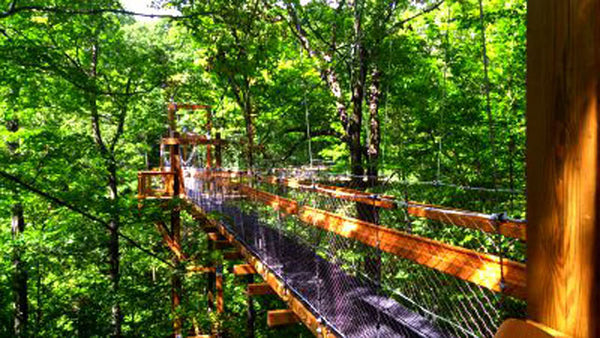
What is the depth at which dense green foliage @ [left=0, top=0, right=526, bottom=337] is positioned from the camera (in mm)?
4621

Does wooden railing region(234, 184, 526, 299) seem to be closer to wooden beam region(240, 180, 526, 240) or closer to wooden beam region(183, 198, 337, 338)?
wooden beam region(240, 180, 526, 240)

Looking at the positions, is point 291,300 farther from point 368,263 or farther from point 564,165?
point 564,165

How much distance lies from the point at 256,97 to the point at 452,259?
18.9ft

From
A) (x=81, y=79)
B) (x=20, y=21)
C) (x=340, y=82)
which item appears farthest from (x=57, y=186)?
(x=340, y=82)

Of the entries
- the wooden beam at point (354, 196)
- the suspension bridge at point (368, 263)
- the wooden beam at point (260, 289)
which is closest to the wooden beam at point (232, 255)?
the suspension bridge at point (368, 263)

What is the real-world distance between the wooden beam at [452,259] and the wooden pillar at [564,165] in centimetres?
52

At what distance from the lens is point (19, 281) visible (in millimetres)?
6469

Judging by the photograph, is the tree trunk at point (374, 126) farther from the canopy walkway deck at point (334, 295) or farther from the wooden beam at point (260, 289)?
the wooden beam at point (260, 289)

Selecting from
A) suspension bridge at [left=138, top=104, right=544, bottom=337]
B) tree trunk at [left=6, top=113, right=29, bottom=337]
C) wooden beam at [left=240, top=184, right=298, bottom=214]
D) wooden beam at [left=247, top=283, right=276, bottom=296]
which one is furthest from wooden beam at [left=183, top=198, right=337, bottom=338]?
tree trunk at [left=6, top=113, right=29, bottom=337]

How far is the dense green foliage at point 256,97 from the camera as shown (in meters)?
4.62

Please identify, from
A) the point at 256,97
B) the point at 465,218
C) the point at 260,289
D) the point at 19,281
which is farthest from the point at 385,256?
the point at 19,281

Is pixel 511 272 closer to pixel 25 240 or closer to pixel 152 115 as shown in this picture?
pixel 25 240

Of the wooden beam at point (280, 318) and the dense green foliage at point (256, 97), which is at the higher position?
the dense green foliage at point (256, 97)

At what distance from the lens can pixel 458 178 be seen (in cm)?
555
